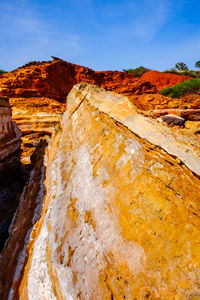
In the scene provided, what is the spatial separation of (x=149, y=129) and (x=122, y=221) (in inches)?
23.6

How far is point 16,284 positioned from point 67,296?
0.56 meters

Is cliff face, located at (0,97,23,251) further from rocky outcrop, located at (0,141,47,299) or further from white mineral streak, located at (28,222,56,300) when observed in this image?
white mineral streak, located at (28,222,56,300)

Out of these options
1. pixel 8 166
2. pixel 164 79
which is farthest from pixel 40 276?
pixel 164 79

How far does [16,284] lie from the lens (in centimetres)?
144

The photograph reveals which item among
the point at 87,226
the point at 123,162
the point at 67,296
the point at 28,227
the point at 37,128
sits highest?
the point at 123,162

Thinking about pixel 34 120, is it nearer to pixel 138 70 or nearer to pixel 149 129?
pixel 149 129

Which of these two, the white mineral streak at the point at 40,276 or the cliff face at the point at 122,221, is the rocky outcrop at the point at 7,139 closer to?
the cliff face at the point at 122,221

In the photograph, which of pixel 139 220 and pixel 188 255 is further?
pixel 139 220

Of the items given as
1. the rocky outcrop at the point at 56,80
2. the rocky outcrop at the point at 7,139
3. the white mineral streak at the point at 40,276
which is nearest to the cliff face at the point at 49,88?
the rocky outcrop at the point at 56,80

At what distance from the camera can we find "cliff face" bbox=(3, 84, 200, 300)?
0.88 metres

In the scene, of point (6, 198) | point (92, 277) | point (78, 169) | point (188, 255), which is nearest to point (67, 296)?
point (92, 277)

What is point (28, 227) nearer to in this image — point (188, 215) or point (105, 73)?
point (188, 215)

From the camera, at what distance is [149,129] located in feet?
4.20

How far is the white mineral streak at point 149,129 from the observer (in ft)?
3.42
